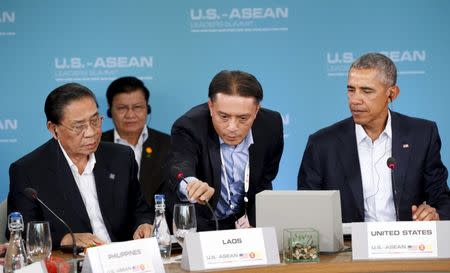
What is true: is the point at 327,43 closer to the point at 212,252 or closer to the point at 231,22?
the point at 231,22

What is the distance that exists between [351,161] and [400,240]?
3.77ft

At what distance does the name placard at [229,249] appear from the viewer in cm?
328

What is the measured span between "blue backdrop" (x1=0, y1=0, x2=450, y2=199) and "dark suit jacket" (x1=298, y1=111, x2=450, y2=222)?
71.4 inches

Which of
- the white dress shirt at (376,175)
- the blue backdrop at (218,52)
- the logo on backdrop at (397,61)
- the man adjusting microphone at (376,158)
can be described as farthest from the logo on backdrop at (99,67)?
the white dress shirt at (376,175)

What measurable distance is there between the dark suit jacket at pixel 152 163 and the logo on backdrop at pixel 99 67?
43cm

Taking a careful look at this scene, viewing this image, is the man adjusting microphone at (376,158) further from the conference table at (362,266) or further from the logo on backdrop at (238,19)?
the logo on backdrop at (238,19)

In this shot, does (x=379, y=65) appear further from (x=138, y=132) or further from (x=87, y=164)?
(x=138, y=132)

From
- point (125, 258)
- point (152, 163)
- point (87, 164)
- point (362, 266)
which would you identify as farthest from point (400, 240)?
point (152, 163)

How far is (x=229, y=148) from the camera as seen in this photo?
4.57m

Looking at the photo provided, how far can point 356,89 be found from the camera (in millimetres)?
4477

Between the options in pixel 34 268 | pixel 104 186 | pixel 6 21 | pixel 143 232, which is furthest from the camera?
pixel 6 21

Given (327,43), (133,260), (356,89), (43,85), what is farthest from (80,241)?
(327,43)

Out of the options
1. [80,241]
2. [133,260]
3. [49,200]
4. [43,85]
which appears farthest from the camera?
[43,85]

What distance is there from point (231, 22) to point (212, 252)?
3333 mm
